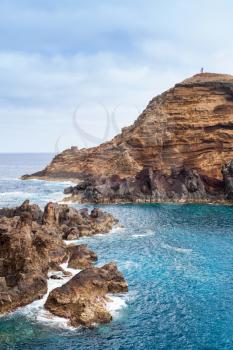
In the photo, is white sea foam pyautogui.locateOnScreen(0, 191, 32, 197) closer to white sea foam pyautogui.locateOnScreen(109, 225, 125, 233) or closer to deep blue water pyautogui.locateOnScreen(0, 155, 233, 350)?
deep blue water pyautogui.locateOnScreen(0, 155, 233, 350)

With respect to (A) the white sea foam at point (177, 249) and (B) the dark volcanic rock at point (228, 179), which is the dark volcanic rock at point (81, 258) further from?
(B) the dark volcanic rock at point (228, 179)

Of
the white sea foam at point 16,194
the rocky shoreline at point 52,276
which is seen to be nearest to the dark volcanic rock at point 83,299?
the rocky shoreline at point 52,276

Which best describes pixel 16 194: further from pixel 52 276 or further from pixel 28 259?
pixel 28 259

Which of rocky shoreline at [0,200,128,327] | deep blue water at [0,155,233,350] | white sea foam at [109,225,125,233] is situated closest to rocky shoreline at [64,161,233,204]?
deep blue water at [0,155,233,350]

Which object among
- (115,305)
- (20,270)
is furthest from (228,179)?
(20,270)

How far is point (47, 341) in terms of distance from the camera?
42.2 metres

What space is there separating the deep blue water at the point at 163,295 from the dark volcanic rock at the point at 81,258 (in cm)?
191

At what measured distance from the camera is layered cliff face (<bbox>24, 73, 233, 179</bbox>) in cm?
Answer: 15412

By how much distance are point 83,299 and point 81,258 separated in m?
18.4

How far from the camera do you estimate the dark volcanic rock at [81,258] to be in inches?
2611

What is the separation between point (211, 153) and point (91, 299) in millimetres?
112222

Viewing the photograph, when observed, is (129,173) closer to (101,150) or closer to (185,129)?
(185,129)

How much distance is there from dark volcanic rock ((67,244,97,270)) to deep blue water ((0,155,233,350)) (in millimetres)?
1908

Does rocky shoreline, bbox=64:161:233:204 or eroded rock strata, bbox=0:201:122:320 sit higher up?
A: rocky shoreline, bbox=64:161:233:204
